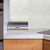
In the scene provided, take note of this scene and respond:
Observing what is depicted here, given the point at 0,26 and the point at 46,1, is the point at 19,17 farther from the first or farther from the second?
the point at 0,26

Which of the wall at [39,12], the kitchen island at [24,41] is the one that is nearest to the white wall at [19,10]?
the wall at [39,12]

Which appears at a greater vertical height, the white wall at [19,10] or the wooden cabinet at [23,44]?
the white wall at [19,10]

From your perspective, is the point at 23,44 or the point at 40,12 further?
the point at 40,12

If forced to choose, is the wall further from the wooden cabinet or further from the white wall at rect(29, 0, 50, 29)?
the wooden cabinet

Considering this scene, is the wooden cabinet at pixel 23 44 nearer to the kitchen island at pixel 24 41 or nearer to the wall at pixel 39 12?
the kitchen island at pixel 24 41

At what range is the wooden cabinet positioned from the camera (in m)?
1.32

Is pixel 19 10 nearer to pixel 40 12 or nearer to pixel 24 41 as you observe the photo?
pixel 40 12

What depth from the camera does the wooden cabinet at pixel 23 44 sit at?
1.32m

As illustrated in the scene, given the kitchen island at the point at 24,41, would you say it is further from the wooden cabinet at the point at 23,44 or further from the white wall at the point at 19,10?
the white wall at the point at 19,10

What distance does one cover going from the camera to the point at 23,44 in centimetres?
133

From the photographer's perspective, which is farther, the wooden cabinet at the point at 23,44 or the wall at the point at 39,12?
the wall at the point at 39,12

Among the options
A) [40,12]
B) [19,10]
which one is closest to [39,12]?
[40,12]

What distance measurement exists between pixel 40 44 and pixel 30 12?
88cm

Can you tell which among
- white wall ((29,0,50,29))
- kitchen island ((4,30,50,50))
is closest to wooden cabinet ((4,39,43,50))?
kitchen island ((4,30,50,50))
